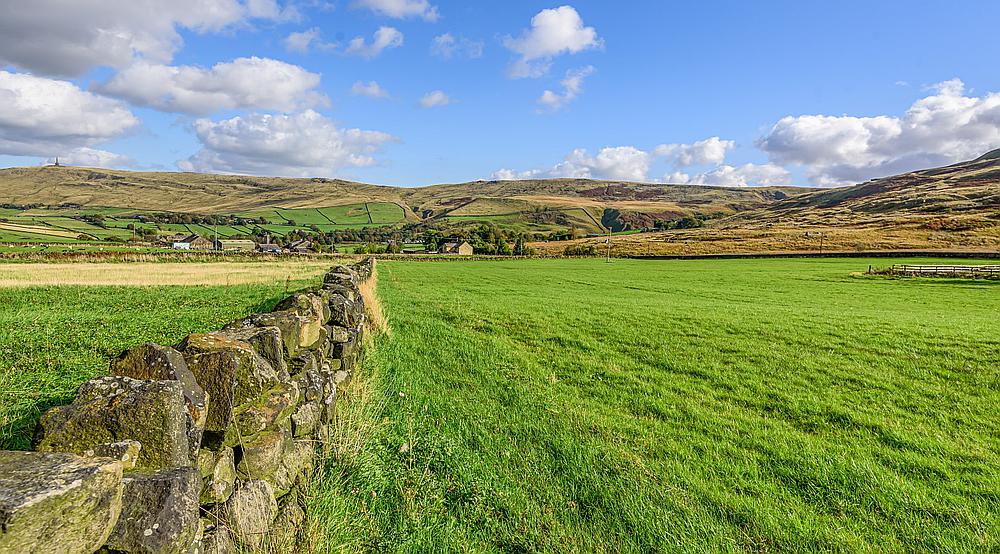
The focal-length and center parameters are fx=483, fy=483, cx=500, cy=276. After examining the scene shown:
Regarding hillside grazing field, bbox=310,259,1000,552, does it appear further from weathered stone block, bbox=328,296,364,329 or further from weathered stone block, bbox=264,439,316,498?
weathered stone block, bbox=328,296,364,329

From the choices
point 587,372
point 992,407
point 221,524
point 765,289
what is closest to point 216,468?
point 221,524

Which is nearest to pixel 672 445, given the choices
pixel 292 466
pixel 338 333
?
pixel 292 466

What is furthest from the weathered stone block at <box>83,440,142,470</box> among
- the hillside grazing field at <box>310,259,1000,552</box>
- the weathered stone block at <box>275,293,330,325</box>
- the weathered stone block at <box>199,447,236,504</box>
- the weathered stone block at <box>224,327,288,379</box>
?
the weathered stone block at <box>275,293,330,325</box>

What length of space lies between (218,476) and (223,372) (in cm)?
71

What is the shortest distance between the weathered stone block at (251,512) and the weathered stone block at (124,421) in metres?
0.74

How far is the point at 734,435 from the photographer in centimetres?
628

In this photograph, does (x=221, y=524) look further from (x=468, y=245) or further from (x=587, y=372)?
(x=468, y=245)

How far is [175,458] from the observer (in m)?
2.67

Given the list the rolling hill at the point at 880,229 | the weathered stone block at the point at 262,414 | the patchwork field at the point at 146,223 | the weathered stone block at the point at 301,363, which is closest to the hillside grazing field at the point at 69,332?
the weathered stone block at the point at 262,414

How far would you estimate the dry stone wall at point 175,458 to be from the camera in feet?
6.32

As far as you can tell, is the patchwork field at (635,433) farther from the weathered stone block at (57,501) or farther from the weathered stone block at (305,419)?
the weathered stone block at (57,501)

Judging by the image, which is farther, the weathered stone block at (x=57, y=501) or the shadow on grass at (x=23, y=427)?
the shadow on grass at (x=23, y=427)

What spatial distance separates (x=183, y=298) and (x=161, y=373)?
1390cm

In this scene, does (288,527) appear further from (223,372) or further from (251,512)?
(223,372)
